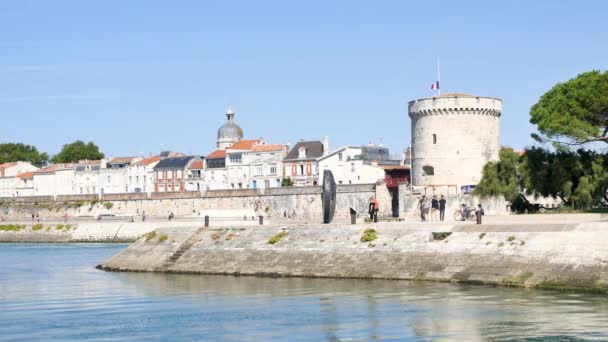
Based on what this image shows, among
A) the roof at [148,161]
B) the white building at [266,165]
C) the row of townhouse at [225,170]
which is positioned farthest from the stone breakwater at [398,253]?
the roof at [148,161]

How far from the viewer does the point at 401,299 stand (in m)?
31.7

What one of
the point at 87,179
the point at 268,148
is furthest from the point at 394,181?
the point at 87,179

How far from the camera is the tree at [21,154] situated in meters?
171

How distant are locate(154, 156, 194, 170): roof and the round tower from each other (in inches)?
1907

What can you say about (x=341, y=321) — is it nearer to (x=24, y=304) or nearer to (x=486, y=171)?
(x=24, y=304)

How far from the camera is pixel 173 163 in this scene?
12731cm

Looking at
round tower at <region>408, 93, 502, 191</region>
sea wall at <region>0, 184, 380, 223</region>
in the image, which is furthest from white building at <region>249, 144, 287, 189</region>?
round tower at <region>408, 93, 502, 191</region>

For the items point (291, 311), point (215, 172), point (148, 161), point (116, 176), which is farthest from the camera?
point (116, 176)

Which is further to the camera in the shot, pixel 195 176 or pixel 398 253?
pixel 195 176

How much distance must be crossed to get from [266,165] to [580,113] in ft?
198

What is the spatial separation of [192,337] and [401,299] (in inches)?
332

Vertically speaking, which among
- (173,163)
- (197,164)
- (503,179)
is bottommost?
(503,179)

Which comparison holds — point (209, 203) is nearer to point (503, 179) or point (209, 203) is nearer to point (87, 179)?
point (87, 179)

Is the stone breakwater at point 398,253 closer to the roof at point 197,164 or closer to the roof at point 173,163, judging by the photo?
the roof at point 197,164
